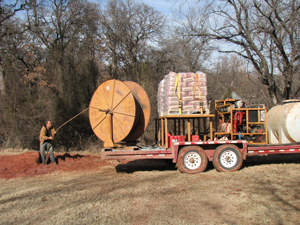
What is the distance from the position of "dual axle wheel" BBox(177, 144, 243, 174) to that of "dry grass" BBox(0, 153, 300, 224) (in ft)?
0.96

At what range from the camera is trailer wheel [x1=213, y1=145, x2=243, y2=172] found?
374 inches

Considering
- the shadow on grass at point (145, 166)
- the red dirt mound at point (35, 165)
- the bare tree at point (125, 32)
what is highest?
the bare tree at point (125, 32)

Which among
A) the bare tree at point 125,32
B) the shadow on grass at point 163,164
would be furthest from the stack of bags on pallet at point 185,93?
the bare tree at point 125,32

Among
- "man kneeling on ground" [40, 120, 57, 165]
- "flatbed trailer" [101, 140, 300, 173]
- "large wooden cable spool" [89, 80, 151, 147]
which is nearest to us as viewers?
"flatbed trailer" [101, 140, 300, 173]

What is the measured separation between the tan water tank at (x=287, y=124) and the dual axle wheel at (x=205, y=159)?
249cm

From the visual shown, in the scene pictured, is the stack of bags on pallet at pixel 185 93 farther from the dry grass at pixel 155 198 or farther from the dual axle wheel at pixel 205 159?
the dry grass at pixel 155 198

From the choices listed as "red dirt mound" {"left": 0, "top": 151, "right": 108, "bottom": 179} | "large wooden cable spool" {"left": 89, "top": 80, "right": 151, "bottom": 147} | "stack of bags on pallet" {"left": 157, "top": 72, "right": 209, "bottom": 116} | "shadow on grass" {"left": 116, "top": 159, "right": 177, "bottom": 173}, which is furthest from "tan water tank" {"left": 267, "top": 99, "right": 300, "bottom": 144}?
"red dirt mound" {"left": 0, "top": 151, "right": 108, "bottom": 179}

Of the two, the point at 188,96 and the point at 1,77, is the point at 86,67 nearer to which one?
the point at 1,77

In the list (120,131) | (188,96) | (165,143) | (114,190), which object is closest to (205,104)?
(188,96)

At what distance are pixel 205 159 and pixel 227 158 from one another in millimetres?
791

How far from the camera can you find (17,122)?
17.7 metres

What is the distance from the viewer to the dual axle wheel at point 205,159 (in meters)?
9.37

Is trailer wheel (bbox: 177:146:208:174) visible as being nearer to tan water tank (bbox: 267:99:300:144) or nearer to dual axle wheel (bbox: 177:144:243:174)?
dual axle wheel (bbox: 177:144:243:174)

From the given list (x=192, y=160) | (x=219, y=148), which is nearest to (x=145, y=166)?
(x=192, y=160)
